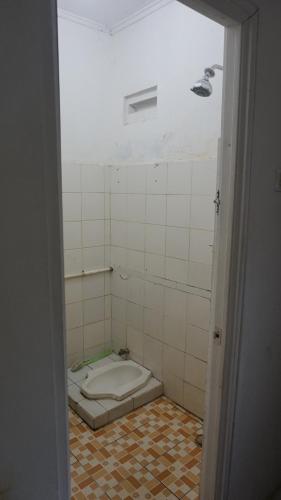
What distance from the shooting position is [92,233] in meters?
2.46

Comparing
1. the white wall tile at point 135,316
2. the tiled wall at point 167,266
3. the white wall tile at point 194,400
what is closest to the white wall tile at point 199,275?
the tiled wall at point 167,266

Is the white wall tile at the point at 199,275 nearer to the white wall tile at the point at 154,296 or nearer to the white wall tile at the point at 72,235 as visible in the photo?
the white wall tile at the point at 154,296

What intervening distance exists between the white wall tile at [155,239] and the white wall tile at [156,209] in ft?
0.13

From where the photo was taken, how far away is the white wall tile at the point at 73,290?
2391 mm

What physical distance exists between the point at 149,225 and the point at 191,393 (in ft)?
3.69

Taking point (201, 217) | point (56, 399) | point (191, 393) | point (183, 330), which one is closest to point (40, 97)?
point (56, 399)

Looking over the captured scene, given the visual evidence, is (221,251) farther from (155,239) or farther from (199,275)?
(155,239)

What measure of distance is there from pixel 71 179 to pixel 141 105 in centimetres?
71

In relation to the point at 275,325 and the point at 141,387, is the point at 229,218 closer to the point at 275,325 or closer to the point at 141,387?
the point at 275,325

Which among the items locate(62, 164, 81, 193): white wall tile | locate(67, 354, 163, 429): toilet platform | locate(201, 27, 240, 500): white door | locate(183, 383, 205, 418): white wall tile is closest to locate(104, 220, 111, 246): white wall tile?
locate(62, 164, 81, 193): white wall tile

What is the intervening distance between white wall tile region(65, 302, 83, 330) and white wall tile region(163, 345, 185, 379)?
0.71 metres

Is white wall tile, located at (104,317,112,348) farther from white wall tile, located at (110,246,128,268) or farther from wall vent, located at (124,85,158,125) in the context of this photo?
wall vent, located at (124,85,158,125)

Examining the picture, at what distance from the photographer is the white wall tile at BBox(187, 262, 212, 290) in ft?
6.10

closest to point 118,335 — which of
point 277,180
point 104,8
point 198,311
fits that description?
point 198,311
